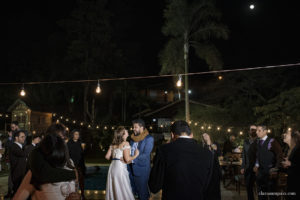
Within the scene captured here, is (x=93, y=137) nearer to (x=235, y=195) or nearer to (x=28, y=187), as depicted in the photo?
(x=235, y=195)

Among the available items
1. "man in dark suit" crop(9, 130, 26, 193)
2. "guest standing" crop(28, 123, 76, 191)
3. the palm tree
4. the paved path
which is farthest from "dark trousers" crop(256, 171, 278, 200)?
the palm tree

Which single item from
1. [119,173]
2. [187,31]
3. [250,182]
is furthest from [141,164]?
[187,31]

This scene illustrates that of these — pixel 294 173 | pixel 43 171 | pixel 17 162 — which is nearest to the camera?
pixel 43 171

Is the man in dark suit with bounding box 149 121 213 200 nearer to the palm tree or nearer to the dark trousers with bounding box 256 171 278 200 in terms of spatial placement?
the dark trousers with bounding box 256 171 278 200

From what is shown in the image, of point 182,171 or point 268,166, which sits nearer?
point 182,171

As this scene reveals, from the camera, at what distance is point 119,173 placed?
4.80 m

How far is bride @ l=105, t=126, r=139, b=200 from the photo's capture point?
15.6ft

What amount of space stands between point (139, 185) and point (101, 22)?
22.3m

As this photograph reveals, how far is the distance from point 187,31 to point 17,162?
12378mm

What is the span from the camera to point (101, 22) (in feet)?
82.1

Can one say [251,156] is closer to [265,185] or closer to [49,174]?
[265,185]

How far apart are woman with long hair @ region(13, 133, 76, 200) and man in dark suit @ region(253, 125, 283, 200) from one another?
3795mm

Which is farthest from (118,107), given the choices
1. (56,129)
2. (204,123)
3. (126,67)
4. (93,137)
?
(56,129)

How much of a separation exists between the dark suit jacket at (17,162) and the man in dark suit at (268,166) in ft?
16.6
